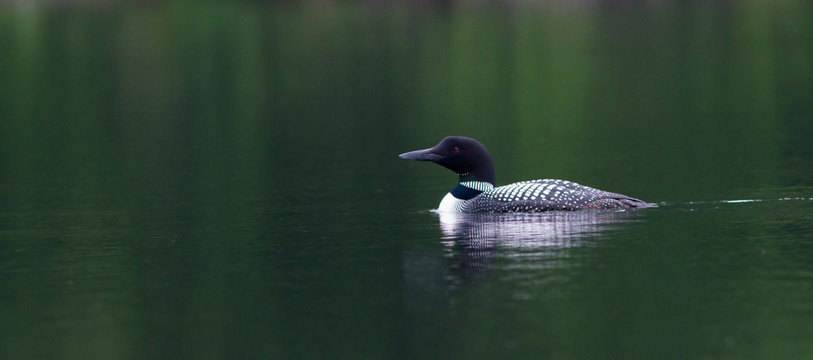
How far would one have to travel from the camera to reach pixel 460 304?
9.12 meters

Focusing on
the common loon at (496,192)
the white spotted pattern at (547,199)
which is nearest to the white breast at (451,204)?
the common loon at (496,192)

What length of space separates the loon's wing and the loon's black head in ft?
2.09

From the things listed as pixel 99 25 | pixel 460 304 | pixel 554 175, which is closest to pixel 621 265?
pixel 460 304

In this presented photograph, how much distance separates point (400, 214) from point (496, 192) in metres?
0.96

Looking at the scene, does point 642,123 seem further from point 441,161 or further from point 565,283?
point 565,283

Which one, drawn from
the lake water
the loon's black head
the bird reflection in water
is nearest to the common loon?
the loon's black head

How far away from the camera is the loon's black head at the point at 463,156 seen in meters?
14.2

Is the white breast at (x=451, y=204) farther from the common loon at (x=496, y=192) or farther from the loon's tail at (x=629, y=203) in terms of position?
the loon's tail at (x=629, y=203)

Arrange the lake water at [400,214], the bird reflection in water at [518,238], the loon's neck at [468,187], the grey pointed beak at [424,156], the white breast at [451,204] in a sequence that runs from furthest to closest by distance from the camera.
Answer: the grey pointed beak at [424,156], the loon's neck at [468,187], the white breast at [451,204], the bird reflection in water at [518,238], the lake water at [400,214]

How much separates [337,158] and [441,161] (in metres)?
6.40

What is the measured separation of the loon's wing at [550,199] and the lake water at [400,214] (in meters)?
0.21

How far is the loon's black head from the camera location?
14172mm

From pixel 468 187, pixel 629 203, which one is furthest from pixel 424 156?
pixel 629 203

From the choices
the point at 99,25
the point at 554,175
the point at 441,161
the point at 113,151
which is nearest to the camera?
the point at 441,161
